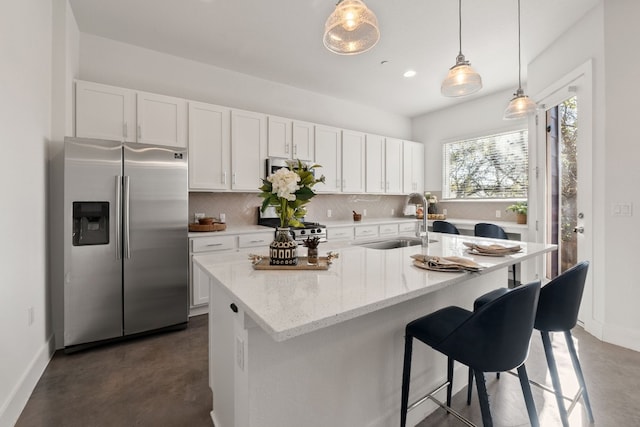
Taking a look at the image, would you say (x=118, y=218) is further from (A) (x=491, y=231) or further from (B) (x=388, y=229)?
(A) (x=491, y=231)

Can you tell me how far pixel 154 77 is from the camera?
3.41 metres

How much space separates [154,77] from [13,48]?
1.73 meters

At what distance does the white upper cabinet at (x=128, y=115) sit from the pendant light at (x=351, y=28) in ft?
7.30

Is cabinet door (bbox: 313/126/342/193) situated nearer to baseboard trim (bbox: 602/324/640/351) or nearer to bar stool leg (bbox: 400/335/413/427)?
bar stool leg (bbox: 400/335/413/427)

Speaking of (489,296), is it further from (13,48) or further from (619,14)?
(13,48)

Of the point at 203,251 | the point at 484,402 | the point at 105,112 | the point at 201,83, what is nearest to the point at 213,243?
the point at 203,251

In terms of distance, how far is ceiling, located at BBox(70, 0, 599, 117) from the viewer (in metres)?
2.63

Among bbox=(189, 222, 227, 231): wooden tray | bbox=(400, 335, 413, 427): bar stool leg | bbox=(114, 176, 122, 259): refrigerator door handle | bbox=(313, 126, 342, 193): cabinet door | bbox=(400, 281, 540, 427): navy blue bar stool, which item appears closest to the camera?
bbox=(400, 281, 540, 427): navy blue bar stool

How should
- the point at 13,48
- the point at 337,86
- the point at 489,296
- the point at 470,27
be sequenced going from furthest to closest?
the point at 337,86
the point at 470,27
the point at 13,48
the point at 489,296

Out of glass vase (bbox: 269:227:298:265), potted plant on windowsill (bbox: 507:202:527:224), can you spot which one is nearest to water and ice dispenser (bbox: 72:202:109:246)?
glass vase (bbox: 269:227:298:265)

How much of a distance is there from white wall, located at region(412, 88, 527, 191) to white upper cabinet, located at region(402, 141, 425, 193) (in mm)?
136

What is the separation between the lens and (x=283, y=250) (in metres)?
1.48

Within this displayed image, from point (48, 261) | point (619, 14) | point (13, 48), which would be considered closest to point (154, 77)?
point (13, 48)

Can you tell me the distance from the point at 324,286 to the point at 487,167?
4.82 metres
